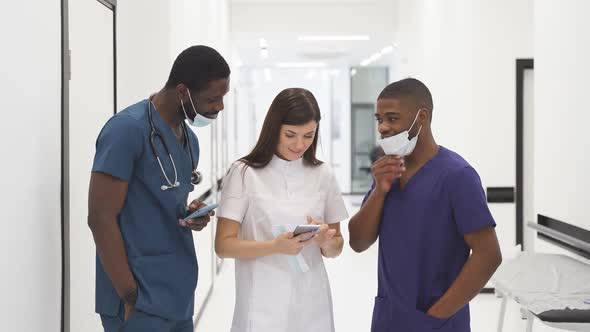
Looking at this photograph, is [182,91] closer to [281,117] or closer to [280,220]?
[281,117]

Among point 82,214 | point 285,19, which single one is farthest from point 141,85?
point 285,19

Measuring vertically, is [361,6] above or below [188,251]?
above

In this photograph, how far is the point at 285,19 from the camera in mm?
8062

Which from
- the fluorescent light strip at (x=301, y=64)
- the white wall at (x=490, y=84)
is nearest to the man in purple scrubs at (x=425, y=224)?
the white wall at (x=490, y=84)

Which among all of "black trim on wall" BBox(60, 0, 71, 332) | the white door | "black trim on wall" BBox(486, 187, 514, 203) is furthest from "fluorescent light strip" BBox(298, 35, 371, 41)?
"black trim on wall" BBox(60, 0, 71, 332)

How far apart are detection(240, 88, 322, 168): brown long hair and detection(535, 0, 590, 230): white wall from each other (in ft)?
5.67

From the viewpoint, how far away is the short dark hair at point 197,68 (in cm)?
169

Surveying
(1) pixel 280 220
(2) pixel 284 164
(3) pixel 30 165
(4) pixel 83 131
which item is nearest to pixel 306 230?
(1) pixel 280 220

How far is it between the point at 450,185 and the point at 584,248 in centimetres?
159

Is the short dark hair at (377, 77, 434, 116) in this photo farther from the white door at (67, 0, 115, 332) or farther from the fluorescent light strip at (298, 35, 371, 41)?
the fluorescent light strip at (298, 35, 371, 41)

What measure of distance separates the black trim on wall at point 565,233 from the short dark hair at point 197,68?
210 cm

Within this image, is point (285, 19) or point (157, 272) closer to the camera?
point (157, 272)

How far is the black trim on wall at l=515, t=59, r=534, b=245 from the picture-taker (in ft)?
17.6

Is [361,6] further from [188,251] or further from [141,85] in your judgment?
[188,251]
